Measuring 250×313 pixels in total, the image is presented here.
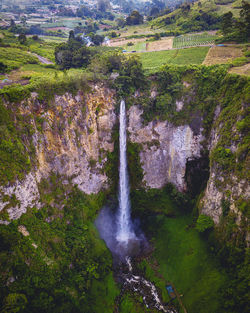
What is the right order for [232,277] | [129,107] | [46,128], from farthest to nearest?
[129,107], [46,128], [232,277]

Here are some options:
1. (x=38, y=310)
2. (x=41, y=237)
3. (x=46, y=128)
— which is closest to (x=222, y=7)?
(x=46, y=128)

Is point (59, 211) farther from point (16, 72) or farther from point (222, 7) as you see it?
point (222, 7)

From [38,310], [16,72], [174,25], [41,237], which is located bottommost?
[38,310]

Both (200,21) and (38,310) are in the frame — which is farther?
(200,21)

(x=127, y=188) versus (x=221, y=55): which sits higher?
(x=221, y=55)

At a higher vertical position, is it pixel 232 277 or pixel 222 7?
pixel 222 7

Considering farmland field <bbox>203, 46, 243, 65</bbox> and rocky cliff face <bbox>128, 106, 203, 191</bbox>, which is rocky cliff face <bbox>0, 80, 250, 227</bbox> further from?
farmland field <bbox>203, 46, 243, 65</bbox>

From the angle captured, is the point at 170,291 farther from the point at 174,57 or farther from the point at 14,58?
the point at 14,58

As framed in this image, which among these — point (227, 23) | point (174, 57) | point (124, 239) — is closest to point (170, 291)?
point (124, 239)
